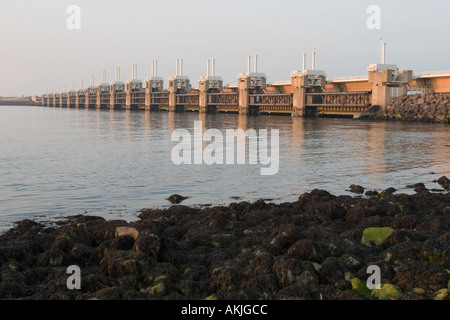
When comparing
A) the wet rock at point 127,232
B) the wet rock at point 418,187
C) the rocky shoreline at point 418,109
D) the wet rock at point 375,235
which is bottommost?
the wet rock at point 418,187

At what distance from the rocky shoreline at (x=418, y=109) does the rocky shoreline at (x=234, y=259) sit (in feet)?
188

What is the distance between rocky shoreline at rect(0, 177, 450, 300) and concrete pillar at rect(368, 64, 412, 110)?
63458 millimetres

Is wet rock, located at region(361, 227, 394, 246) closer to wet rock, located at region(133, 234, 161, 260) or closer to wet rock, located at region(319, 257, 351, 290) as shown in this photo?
wet rock, located at region(319, 257, 351, 290)

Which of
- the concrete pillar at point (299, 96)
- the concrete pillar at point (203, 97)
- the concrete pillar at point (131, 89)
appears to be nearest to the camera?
the concrete pillar at point (299, 96)

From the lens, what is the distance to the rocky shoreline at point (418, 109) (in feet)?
211

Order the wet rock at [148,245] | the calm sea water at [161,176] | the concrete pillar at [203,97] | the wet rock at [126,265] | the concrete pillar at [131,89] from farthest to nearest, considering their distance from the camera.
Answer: the concrete pillar at [131,89] → the concrete pillar at [203,97] → the calm sea water at [161,176] → the wet rock at [148,245] → the wet rock at [126,265]

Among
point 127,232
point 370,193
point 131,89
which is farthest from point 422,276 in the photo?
point 131,89

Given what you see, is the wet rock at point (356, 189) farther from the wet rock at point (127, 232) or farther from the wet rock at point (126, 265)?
the wet rock at point (126, 265)

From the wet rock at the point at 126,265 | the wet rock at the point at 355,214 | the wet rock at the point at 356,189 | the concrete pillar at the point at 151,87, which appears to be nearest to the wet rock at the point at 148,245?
the wet rock at the point at 126,265

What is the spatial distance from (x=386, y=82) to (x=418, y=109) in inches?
264

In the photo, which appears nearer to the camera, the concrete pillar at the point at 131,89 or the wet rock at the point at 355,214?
the wet rock at the point at 355,214

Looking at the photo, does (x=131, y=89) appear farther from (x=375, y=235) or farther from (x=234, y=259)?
(x=234, y=259)

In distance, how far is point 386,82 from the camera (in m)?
72.1

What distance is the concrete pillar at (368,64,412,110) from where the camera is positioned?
7200cm
